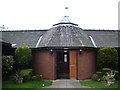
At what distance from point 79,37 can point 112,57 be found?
3.29 metres

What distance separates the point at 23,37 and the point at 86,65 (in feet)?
24.7

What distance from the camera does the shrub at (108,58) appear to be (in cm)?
1137

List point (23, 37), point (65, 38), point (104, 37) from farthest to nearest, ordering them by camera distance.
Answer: point (104, 37) → point (23, 37) → point (65, 38)

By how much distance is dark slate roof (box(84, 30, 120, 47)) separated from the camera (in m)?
13.6

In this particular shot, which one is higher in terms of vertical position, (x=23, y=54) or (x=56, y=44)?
(x=56, y=44)

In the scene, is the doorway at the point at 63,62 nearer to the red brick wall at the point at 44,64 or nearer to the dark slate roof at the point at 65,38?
the dark slate roof at the point at 65,38

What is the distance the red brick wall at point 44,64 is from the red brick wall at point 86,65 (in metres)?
2.35

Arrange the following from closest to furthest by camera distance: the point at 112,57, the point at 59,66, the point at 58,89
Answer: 1. the point at 58,89
2. the point at 112,57
3. the point at 59,66

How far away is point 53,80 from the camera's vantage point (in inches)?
442

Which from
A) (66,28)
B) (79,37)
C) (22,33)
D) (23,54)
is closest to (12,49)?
(23,54)

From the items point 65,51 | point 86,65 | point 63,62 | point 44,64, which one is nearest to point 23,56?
point 44,64

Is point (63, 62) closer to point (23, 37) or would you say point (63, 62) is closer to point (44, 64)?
point (44, 64)

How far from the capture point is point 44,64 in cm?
1171

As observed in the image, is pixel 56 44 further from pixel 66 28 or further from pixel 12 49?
pixel 12 49
